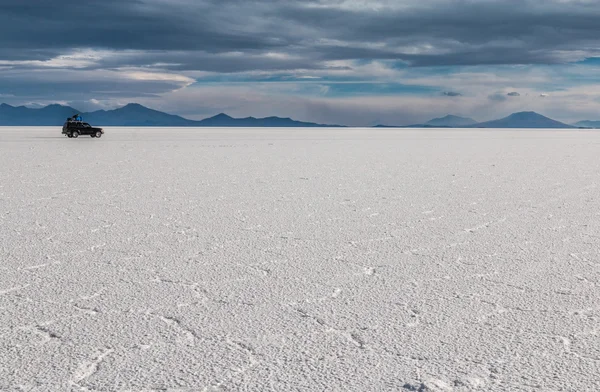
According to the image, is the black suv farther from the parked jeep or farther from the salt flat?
the salt flat

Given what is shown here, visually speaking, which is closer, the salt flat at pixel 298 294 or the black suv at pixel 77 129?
the salt flat at pixel 298 294

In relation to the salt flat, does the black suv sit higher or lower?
higher

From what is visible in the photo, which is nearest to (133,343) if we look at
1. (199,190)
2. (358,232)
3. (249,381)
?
(249,381)

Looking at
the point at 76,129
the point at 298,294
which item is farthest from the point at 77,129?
the point at 298,294

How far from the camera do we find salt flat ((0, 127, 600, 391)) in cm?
319

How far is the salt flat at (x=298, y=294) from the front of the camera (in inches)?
125

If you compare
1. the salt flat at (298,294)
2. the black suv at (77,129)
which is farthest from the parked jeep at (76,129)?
the salt flat at (298,294)

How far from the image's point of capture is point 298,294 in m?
4.61

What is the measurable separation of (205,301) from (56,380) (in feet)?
4.75

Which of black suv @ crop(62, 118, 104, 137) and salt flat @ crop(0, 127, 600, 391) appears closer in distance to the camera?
salt flat @ crop(0, 127, 600, 391)

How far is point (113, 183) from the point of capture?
12.3 m

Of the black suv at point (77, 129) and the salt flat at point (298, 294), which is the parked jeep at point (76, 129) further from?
the salt flat at point (298, 294)

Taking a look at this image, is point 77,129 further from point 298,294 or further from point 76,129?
point 298,294

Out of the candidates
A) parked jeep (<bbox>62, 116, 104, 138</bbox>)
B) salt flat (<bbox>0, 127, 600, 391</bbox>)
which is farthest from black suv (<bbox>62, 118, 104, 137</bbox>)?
salt flat (<bbox>0, 127, 600, 391</bbox>)
